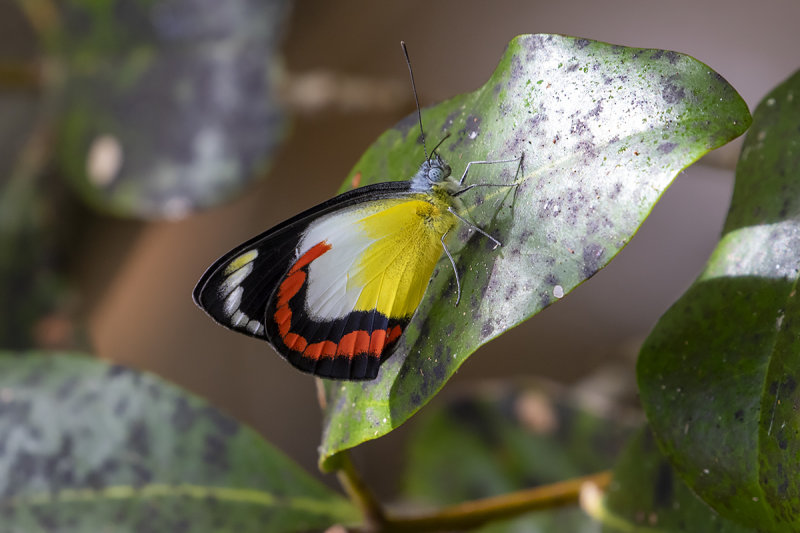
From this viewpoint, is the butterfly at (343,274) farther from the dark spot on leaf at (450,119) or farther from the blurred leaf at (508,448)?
the blurred leaf at (508,448)

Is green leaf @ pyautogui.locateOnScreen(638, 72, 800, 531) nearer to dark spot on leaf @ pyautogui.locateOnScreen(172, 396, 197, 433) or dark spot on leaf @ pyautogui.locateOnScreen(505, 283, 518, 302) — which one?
dark spot on leaf @ pyautogui.locateOnScreen(505, 283, 518, 302)

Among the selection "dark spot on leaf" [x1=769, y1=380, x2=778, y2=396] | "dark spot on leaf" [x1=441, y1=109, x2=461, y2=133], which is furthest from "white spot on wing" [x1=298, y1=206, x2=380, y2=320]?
"dark spot on leaf" [x1=769, y1=380, x2=778, y2=396]

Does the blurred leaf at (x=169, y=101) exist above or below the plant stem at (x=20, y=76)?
below

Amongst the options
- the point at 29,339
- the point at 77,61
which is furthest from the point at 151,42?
the point at 29,339

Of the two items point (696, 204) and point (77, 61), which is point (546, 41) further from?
A: point (696, 204)

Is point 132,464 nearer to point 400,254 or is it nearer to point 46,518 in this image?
point 46,518

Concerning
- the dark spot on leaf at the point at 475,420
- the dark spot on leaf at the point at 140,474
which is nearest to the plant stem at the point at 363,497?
the dark spot on leaf at the point at 140,474
